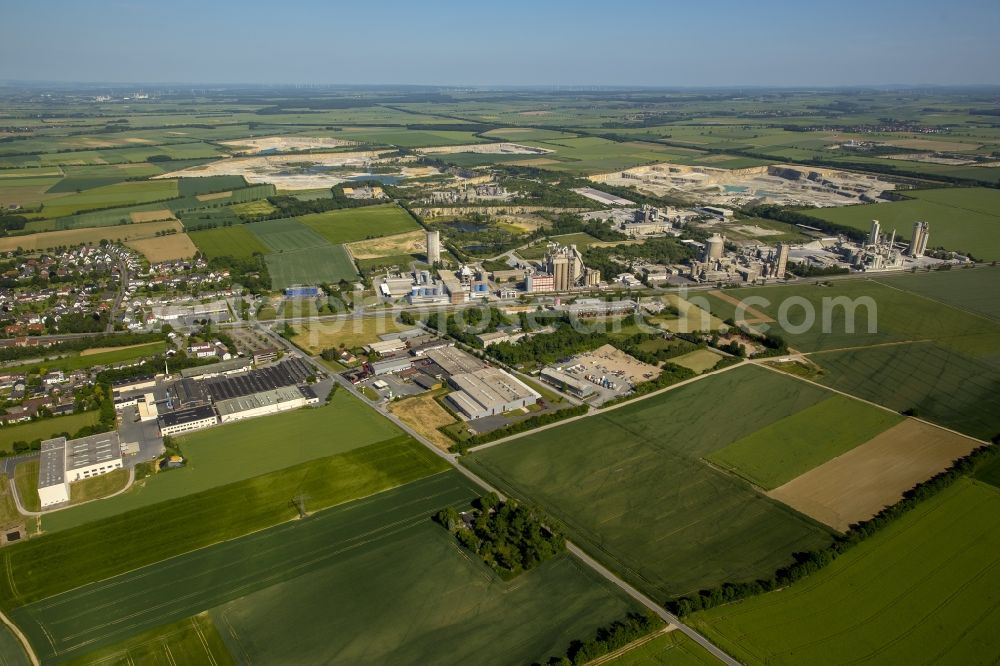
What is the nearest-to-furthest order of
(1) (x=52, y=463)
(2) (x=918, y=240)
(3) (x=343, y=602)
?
1. (3) (x=343, y=602)
2. (1) (x=52, y=463)
3. (2) (x=918, y=240)

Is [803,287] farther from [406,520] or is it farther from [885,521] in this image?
[406,520]

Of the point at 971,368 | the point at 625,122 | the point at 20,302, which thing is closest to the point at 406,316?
the point at 20,302

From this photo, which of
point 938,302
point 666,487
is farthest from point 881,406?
point 938,302

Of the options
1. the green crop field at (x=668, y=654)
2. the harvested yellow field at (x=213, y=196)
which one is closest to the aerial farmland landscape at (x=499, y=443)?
the green crop field at (x=668, y=654)

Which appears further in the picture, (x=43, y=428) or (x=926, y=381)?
(x=926, y=381)

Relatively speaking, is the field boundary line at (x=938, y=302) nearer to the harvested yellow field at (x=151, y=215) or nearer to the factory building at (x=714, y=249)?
the factory building at (x=714, y=249)

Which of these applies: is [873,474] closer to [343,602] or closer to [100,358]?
[343,602]

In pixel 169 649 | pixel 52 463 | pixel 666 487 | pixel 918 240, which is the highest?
pixel 918 240
